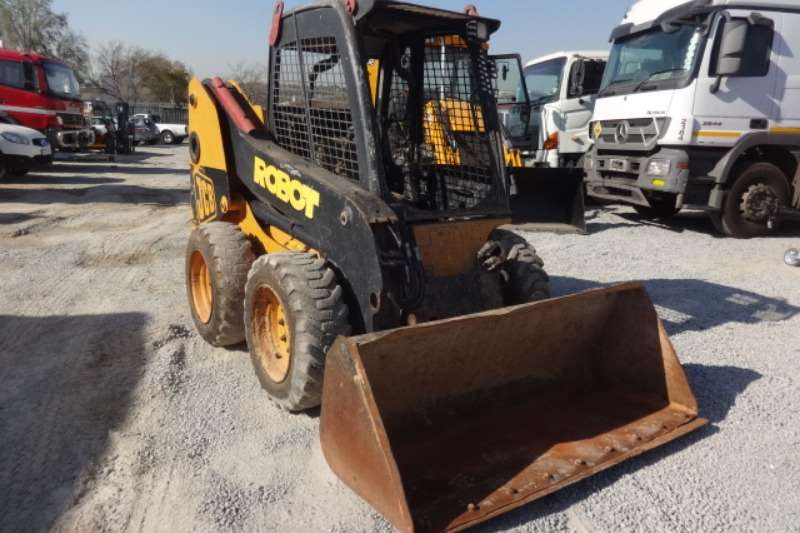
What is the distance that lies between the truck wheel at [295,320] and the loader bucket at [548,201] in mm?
5289

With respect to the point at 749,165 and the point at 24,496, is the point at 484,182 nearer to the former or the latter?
the point at 24,496

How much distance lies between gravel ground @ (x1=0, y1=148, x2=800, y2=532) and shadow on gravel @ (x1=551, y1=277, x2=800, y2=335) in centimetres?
2

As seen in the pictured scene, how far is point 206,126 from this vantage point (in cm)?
457

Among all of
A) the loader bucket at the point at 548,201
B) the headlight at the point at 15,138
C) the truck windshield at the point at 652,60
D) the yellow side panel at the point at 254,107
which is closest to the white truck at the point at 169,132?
the headlight at the point at 15,138

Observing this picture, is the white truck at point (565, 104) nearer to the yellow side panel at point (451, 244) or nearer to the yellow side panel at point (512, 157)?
the yellow side panel at point (512, 157)

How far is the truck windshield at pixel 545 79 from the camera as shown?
11.2 meters

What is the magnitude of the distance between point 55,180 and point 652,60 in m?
13.0

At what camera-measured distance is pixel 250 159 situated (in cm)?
406

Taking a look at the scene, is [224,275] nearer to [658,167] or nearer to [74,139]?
[658,167]

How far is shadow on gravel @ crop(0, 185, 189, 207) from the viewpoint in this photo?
36.9 feet

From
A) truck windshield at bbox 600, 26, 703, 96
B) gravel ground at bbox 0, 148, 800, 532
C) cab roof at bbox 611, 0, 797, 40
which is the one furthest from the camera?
truck windshield at bbox 600, 26, 703, 96

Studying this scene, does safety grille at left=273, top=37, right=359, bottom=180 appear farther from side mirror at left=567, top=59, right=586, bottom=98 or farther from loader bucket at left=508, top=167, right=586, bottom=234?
side mirror at left=567, top=59, right=586, bottom=98

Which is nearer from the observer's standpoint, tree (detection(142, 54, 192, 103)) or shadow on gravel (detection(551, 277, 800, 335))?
shadow on gravel (detection(551, 277, 800, 335))

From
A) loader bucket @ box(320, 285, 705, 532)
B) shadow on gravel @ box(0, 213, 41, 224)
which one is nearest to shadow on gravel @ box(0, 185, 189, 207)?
shadow on gravel @ box(0, 213, 41, 224)
